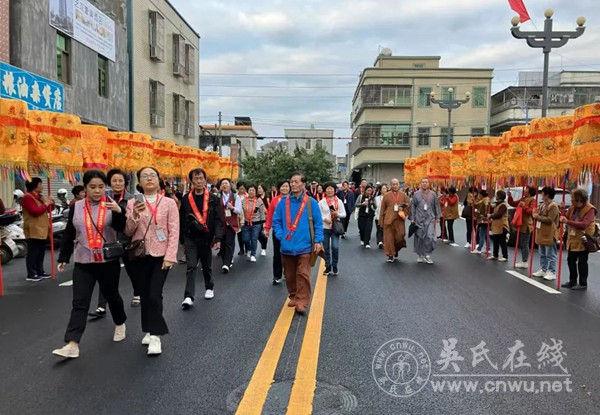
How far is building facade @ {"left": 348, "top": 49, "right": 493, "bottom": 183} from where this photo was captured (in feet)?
148

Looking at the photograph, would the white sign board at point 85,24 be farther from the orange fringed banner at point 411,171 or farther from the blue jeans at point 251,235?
the orange fringed banner at point 411,171

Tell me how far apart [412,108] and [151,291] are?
43.5 metres

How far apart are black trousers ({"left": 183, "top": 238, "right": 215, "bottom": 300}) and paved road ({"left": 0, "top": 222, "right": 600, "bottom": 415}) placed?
0.32 meters

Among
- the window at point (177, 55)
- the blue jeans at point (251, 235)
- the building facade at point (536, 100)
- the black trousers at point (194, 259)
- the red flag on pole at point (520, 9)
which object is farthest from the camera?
the building facade at point (536, 100)

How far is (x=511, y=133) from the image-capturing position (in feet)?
32.4

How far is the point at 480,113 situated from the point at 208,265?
43376mm

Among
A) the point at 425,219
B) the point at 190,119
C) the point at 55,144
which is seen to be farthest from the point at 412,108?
the point at 55,144

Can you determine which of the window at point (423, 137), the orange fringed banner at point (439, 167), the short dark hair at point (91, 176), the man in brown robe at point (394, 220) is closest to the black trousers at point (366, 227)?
the man in brown robe at point (394, 220)

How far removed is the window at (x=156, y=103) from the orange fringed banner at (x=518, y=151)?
726 inches

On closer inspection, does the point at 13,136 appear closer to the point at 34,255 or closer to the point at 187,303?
the point at 34,255

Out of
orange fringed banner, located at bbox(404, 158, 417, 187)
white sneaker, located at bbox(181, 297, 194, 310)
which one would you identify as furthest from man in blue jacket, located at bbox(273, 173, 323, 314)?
orange fringed banner, located at bbox(404, 158, 417, 187)

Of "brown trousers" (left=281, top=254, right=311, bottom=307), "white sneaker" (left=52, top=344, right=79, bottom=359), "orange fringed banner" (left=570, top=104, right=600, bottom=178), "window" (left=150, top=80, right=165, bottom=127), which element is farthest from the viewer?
"window" (left=150, top=80, right=165, bottom=127)

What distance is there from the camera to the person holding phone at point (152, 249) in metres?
4.59

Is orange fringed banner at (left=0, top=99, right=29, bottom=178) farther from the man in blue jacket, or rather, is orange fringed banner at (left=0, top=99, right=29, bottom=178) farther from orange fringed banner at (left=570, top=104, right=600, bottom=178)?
orange fringed banner at (left=570, top=104, right=600, bottom=178)
